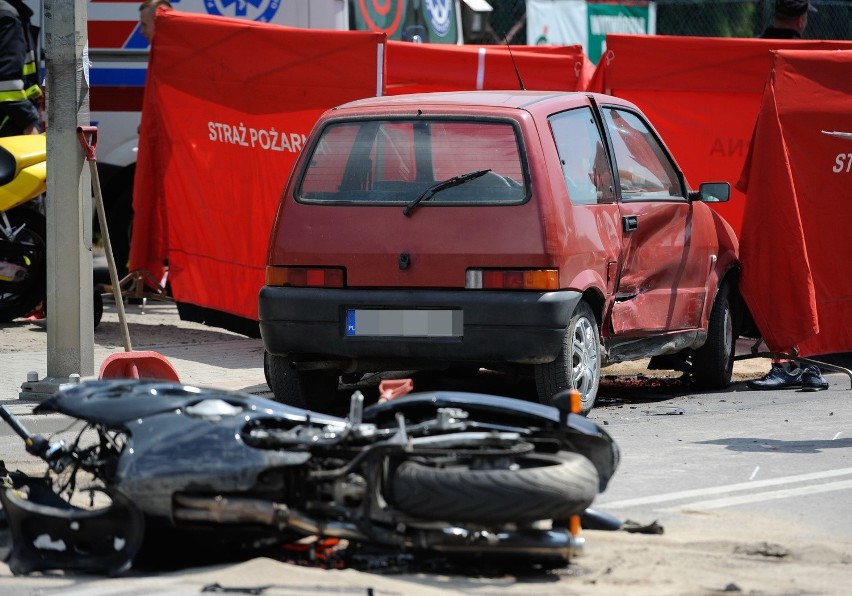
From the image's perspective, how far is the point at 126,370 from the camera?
7496mm

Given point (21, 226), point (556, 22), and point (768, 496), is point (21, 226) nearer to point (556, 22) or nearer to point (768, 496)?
point (768, 496)

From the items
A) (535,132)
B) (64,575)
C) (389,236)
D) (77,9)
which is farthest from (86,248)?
(64,575)

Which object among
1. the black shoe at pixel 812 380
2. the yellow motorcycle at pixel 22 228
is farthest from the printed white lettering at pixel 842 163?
the yellow motorcycle at pixel 22 228

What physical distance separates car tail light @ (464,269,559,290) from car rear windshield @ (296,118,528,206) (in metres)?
0.35

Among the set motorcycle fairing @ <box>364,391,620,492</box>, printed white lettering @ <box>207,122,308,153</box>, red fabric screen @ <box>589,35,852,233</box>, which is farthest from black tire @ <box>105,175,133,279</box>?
motorcycle fairing @ <box>364,391,620,492</box>

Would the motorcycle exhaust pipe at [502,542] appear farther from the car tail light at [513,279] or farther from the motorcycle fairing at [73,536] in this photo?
the car tail light at [513,279]

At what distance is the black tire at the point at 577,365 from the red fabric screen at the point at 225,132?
2.95m

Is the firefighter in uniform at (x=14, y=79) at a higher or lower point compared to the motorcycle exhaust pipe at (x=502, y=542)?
higher

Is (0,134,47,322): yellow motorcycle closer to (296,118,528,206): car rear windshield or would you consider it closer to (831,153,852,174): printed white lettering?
(296,118,528,206): car rear windshield

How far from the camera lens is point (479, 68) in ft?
36.6

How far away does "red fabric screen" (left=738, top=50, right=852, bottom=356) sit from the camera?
9.71 meters

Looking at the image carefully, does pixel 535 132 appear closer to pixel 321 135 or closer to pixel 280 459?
pixel 321 135

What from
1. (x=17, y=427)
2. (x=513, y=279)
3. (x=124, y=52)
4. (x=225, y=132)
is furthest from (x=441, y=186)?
(x=124, y=52)

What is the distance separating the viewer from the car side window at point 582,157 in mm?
8180
